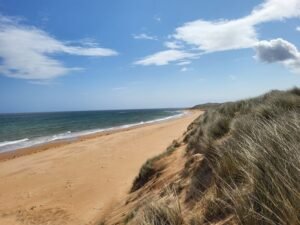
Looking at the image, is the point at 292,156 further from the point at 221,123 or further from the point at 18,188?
the point at 18,188

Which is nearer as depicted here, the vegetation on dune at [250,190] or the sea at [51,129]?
the vegetation on dune at [250,190]

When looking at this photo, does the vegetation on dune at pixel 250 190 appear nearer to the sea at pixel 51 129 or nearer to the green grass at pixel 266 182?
the green grass at pixel 266 182

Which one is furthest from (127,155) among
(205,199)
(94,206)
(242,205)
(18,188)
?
(242,205)

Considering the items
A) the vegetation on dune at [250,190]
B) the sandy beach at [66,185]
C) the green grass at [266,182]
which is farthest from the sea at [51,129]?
the green grass at [266,182]

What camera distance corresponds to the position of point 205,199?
3.99 m

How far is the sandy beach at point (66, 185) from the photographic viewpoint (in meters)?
7.68

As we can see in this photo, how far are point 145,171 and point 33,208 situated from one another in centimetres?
299

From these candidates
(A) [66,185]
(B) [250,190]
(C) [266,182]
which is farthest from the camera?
(A) [66,185]

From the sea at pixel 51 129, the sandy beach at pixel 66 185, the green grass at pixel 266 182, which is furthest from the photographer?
the sea at pixel 51 129

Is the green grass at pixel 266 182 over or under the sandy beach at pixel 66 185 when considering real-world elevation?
over

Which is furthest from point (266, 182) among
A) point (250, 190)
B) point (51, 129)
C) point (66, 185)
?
point (51, 129)

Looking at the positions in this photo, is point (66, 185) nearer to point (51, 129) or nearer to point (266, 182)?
point (266, 182)

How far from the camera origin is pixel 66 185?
10242 mm

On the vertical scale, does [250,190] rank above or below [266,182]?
below
